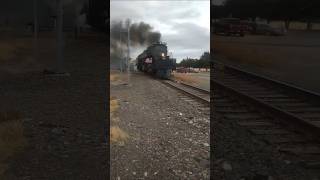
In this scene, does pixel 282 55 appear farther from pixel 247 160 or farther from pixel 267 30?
pixel 247 160

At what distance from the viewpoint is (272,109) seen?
15.8ft

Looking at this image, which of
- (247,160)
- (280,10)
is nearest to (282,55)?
(280,10)

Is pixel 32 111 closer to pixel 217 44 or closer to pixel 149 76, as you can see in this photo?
pixel 149 76

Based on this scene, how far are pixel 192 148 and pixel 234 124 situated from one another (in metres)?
0.81

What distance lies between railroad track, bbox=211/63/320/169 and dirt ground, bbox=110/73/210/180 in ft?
1.98

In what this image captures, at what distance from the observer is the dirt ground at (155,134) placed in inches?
163

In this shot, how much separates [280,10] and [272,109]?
1.13 meters

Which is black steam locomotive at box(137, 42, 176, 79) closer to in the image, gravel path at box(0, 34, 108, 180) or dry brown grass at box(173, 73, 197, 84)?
dry brown grass at box(173, 73, 197, 84)

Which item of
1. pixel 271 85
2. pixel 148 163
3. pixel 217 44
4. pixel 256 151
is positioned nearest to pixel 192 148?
pixel 148 163

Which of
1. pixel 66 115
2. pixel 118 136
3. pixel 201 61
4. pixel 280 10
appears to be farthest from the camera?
pixel 66 115

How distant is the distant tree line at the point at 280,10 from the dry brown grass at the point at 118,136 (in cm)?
171

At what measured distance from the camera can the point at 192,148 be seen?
13.7 ft

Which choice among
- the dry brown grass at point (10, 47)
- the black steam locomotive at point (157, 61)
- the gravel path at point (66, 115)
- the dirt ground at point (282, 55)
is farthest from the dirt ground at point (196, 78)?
the dry brown grass at point (10, 47)

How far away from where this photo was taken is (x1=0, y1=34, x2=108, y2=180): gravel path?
4414 millimetres
